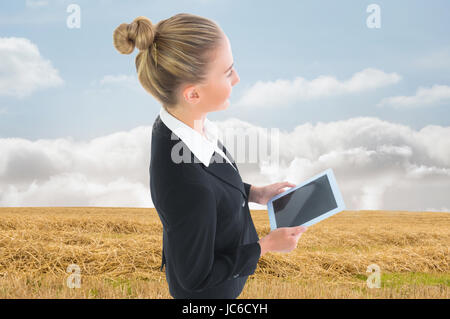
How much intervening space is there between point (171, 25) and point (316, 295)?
8.82 feet

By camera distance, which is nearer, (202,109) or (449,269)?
(202,109)

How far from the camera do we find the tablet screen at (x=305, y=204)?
1.77 metres

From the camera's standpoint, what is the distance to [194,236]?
1.41 metres

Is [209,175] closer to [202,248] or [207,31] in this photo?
[202,248]

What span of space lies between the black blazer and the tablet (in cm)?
25

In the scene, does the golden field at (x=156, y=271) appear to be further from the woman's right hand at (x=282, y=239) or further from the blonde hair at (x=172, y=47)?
the blonde hair at (x=172, y=47)

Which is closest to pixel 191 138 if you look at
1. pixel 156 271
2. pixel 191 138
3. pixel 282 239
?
pixel 191 138

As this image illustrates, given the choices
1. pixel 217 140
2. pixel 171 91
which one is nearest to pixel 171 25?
pixel 171 91

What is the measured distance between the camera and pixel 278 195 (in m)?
1.96

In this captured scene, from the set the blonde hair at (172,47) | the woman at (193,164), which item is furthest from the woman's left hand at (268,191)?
the blonde hair at (172,47)

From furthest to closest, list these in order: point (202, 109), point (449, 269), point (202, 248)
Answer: point (449, 269) < point (202, 109) < point (202, 248)

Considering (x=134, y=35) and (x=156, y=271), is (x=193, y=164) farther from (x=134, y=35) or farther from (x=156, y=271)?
(x=156, y=271)

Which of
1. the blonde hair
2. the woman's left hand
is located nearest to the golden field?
the woman's left hand

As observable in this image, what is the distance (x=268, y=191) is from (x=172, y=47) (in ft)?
3.02
